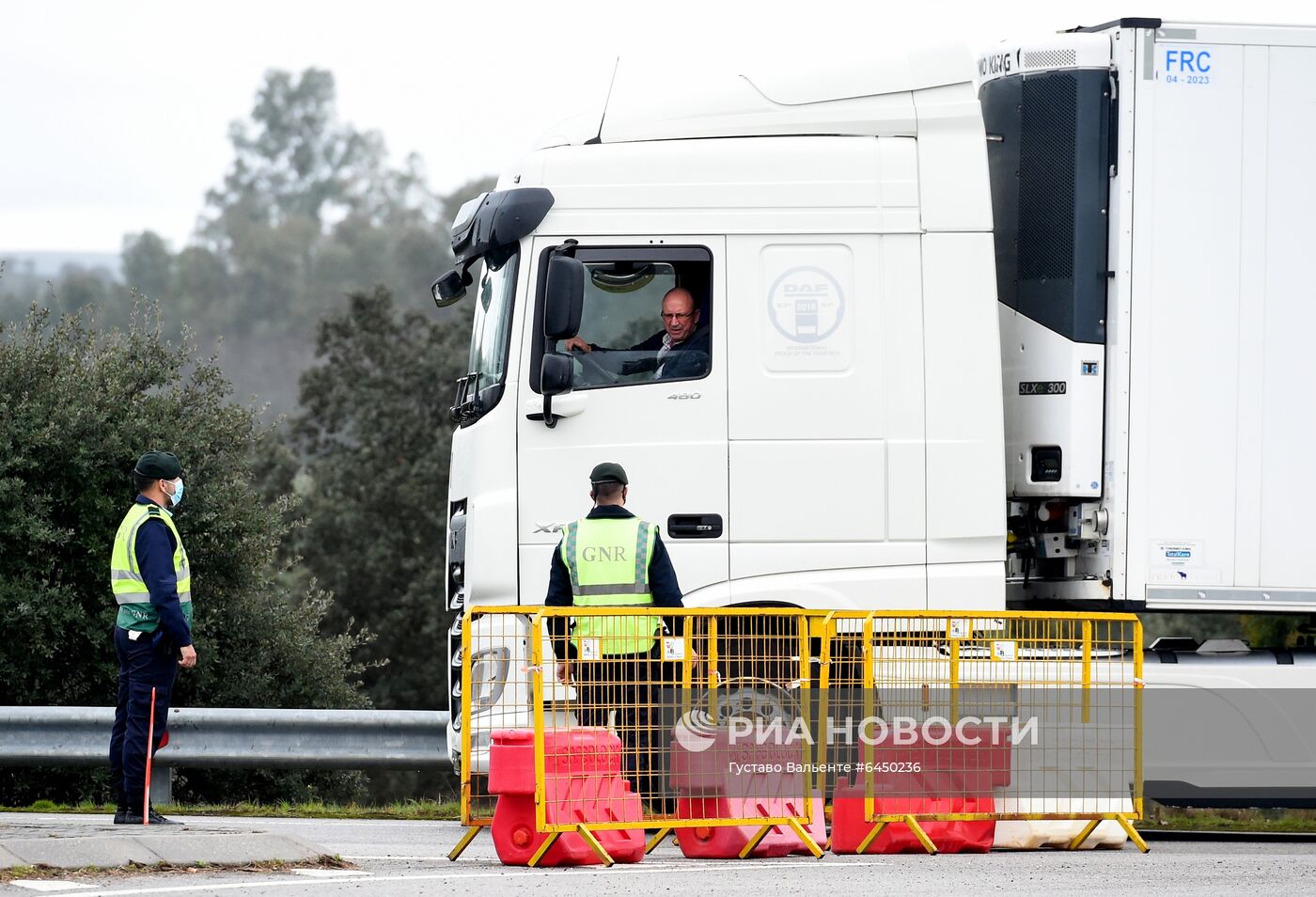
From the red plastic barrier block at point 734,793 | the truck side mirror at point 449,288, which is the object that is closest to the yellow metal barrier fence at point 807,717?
the red plastic barrier block at point 734,793

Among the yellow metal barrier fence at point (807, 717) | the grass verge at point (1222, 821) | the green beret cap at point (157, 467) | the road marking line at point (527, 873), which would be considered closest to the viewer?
the road marking line at point (527, 873)

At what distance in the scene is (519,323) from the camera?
8703 mm

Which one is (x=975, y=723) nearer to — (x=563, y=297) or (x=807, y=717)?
(x=807, y=717)

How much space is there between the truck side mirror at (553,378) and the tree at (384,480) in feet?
69.2

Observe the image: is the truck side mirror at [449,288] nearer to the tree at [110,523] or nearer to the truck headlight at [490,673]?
the truck headlight at [490,673]

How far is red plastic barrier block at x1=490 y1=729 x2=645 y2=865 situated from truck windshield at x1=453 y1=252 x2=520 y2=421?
1897 mm

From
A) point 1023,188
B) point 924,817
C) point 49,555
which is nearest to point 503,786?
point 924,817

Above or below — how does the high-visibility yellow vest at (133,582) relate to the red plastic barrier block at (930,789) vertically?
above

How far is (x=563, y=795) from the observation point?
298 inches

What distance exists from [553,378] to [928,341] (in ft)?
6.05

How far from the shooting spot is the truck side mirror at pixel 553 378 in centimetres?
851

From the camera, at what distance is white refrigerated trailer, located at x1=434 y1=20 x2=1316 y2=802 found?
8602mm

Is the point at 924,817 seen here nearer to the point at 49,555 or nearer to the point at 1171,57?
the point at 1171,57

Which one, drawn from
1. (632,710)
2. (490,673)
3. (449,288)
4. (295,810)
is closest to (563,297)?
(449,288)
